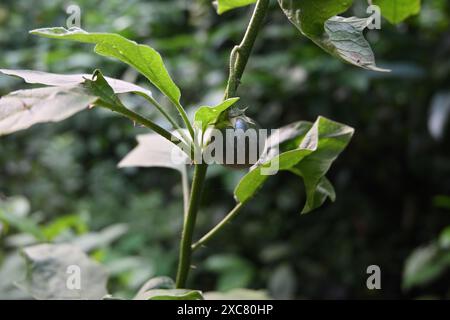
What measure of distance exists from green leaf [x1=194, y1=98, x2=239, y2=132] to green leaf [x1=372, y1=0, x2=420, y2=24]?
0.69ft

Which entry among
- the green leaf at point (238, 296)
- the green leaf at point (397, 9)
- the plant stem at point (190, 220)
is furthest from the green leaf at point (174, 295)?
the green leaf at point (397, 9)

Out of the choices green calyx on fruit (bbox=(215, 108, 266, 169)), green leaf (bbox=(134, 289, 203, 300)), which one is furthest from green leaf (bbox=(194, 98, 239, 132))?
green leaf (bbox=(134, 289, 203, 300))

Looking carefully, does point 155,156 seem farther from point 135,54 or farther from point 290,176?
point 290,176

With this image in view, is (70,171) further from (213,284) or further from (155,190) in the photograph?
(213,284)

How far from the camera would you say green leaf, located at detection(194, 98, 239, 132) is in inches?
14.1

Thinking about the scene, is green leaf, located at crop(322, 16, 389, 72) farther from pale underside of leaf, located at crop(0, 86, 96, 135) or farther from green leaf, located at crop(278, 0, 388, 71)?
pale underside of leaf, located at crop(0, 86, 96, 135)

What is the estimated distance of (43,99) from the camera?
33 cm

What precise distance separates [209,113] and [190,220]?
0.09m

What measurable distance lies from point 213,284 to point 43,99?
5.03ft

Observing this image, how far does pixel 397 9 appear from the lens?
0.50 meters

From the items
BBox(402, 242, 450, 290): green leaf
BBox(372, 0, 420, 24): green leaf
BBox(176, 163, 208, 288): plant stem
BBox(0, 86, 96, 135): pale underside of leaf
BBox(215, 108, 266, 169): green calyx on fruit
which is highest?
BBox(372, 0, 420, 24): green leaf

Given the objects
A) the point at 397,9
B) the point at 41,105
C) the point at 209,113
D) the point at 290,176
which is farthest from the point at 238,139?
the point at 290,176

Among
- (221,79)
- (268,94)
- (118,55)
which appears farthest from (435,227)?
(118,55)

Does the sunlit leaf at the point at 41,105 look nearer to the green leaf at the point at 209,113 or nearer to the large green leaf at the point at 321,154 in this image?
the green leaf at the point at 209,113
